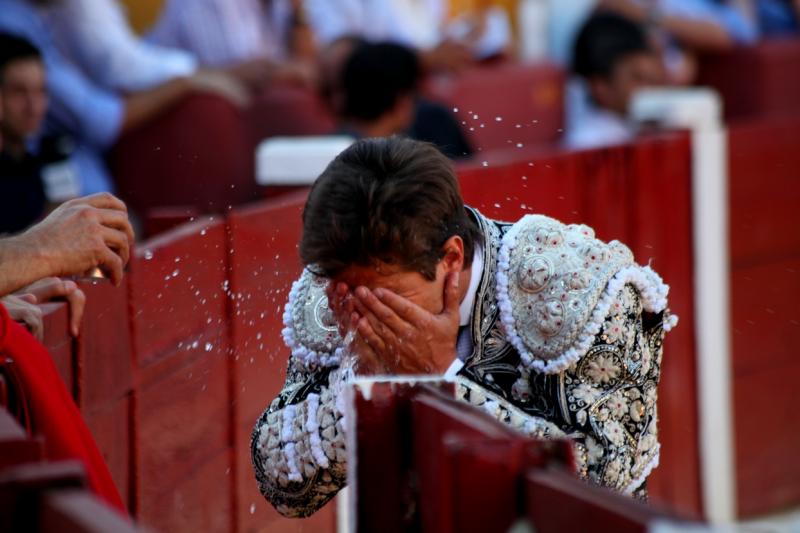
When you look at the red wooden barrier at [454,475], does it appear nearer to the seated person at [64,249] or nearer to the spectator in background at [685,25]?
the seated person at [64,249]

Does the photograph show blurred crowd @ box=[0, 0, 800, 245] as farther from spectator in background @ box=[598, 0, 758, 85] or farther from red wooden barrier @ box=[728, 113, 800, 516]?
red wooden barrier @ box=[728, 113, 800, 516]

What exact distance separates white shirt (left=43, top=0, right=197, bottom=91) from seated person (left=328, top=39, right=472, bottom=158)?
651mm

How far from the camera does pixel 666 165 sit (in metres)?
5.23

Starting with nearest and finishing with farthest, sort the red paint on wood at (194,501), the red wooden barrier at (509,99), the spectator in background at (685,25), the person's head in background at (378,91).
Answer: the red paint on wood at (194,501) < the person's head in background at (378,91) < the red wooden barrier at (509,99) < the spectator in background at (685,25)

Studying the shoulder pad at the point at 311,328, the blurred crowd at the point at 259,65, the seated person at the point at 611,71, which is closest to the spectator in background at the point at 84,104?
the blurred crowd at the point at 259,65

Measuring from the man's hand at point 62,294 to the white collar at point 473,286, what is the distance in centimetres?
73

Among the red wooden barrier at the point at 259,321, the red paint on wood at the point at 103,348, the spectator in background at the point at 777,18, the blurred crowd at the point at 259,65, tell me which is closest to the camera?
the red wooden barrier at the point at 259,321

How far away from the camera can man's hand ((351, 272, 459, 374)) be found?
2.23 meters

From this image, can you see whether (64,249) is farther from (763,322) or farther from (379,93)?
(763,322)

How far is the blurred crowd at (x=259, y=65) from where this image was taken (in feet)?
14.9

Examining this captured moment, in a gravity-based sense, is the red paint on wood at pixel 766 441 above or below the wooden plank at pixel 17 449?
below

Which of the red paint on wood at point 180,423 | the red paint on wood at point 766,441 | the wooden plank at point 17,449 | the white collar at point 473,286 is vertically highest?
the wooden plank at point 17,449

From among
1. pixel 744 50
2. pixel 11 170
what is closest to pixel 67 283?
pixel 11 170

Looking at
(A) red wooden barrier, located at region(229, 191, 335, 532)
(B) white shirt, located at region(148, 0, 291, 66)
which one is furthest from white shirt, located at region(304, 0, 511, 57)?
(A) red wooden barrier, located at region(229, 191, 335, 532)
